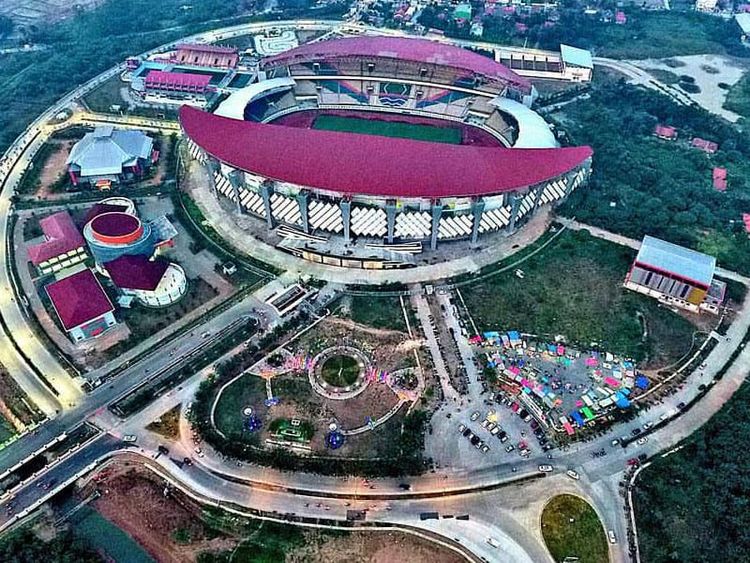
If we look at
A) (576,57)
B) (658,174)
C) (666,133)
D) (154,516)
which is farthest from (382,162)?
(576,57)

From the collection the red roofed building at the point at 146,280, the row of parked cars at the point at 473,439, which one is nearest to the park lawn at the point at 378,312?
the row of parked cars at the point at 473,439

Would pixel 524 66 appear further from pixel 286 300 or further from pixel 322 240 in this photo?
pixel 286 300

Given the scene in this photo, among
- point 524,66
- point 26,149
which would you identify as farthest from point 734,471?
point 26,149

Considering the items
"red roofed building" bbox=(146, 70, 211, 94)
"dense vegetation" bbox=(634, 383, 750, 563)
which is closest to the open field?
"dense vegetation" bbox=(634, 383, 750, 563)

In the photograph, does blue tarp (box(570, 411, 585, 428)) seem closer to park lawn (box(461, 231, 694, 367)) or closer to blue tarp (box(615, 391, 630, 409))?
blue tarp (box(615, 391, 630, 409))

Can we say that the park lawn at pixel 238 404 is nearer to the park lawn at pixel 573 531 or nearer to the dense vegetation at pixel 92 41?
the park lawn at pixel 573 531
